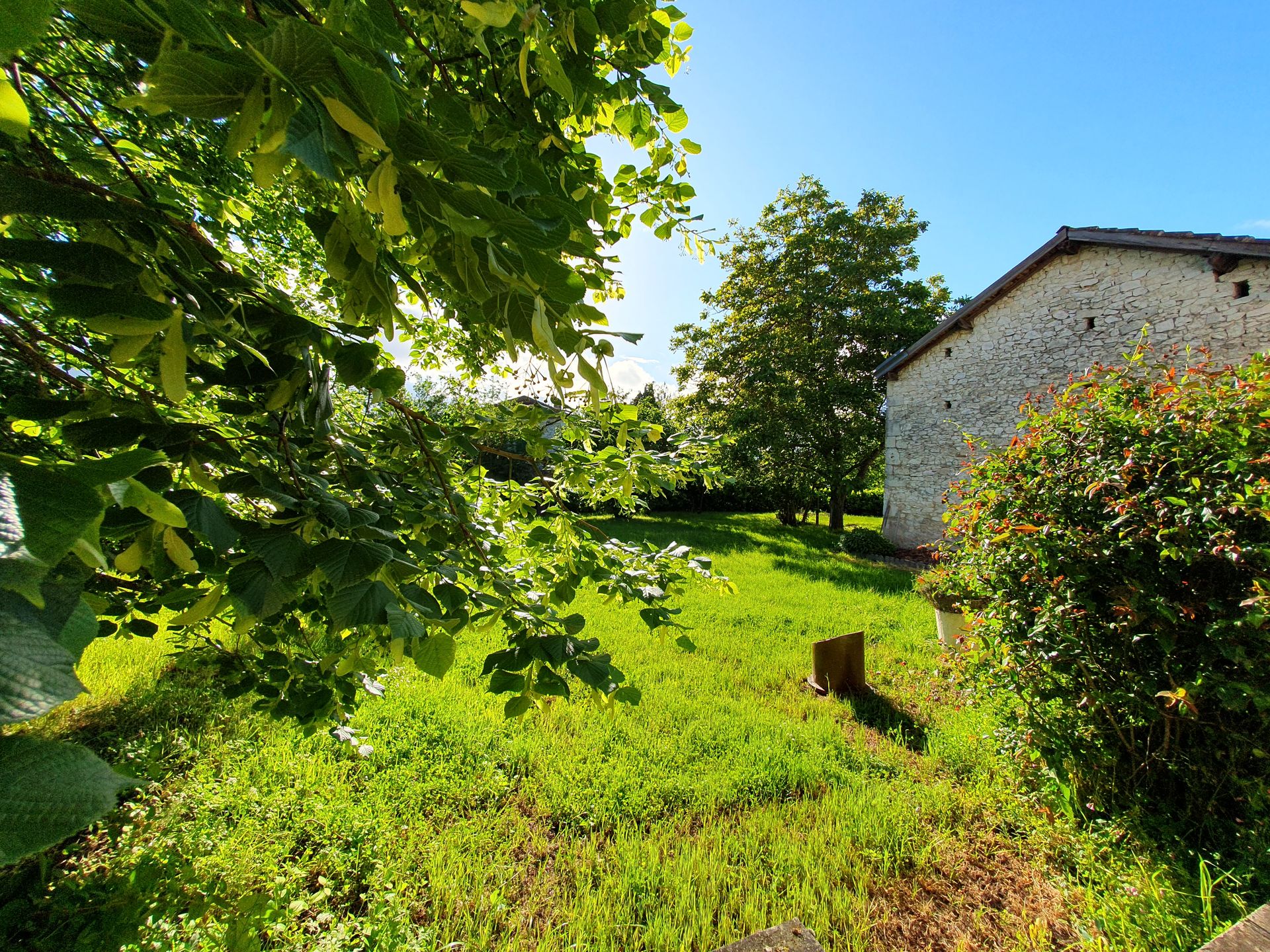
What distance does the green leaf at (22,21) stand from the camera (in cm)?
37

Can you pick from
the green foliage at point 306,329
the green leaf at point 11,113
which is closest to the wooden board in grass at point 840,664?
the green foliage at point 306,329

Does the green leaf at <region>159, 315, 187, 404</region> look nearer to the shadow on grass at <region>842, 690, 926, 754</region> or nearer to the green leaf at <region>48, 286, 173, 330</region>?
the green leaf at <region>48, 286, 173, 330</region>

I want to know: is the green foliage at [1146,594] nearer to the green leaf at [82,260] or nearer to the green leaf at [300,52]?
the green leaf at [300,52]

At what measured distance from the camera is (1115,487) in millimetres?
2867

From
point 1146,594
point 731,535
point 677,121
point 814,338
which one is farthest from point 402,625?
point 814,338

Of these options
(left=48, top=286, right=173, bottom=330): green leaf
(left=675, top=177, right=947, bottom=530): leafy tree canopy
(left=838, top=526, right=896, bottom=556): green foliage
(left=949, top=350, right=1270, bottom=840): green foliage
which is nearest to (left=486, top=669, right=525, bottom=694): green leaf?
(left=48, top=286, right=173, bottom=330): green leaf

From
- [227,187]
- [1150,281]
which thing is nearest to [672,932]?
[227,187]

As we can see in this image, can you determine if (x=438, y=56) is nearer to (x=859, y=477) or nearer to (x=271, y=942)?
(x=271, y=942)

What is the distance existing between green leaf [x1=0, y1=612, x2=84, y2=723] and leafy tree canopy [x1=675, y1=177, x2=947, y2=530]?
49.1 ft

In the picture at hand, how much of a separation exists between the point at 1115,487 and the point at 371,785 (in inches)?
187

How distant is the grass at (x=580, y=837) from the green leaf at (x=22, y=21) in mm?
2670

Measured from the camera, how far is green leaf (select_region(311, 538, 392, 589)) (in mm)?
756

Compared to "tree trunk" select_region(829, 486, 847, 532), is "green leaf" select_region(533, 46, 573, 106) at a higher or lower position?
higher

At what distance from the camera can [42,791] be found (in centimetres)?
33
